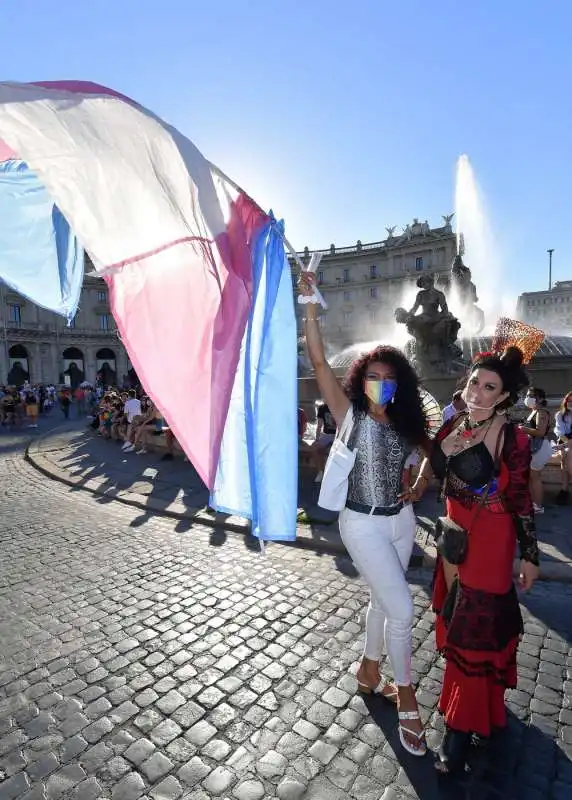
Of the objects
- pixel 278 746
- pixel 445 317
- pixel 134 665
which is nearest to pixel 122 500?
pixel 134 665

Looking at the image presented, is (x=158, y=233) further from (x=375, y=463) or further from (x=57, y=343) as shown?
(x=57, y=343)

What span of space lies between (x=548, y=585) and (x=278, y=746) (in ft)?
11.2

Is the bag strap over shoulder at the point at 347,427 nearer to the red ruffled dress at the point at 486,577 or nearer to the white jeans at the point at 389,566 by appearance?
the white jeans at the point at 389,566

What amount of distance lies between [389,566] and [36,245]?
12.1 feet

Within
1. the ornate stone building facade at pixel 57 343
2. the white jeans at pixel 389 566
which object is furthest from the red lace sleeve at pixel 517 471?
the ornate stone building facade at pixel 57 343

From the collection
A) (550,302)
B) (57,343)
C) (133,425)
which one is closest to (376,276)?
(550,302)

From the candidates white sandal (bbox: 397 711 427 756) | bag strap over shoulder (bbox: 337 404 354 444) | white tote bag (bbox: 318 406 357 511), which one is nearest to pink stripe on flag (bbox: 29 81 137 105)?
bag strap over shoulder (bbox: 337 404 354 444)

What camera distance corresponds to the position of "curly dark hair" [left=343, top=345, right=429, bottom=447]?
2707 millimetres

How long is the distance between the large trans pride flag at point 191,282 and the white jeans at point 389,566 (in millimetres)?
420

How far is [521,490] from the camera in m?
2.38

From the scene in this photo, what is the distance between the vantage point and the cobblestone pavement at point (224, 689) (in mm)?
2391

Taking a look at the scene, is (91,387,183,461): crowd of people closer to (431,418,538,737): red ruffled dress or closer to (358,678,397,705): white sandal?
(358,678,397,705): white sandal

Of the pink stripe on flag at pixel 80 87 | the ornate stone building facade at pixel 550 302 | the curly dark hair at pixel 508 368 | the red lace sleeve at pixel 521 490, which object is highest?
the ornate stone building facade at pixel 550 302

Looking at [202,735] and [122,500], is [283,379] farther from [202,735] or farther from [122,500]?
[122,500]
